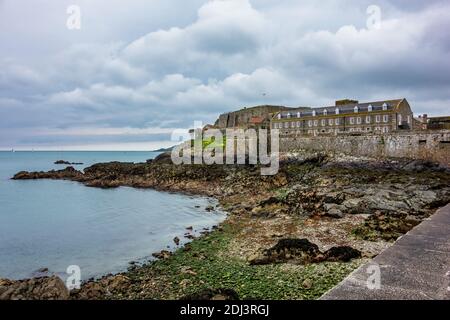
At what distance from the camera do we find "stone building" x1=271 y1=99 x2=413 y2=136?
45031 millimetres

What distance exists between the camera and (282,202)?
2206cm

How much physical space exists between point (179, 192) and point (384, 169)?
2208 cm

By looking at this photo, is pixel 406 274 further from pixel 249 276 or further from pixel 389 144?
pixel 389 144

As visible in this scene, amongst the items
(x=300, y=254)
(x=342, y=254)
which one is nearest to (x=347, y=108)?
(x=300, y=254)

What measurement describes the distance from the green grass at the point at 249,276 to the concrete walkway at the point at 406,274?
1.60 m

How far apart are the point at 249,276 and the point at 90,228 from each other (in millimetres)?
14905

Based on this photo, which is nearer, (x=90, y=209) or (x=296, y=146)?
(x=90, y=209)

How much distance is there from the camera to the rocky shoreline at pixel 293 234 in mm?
9467

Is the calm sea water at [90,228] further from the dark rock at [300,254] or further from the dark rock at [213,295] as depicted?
the dark rock at [213,295]

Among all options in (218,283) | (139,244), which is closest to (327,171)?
(139,244)

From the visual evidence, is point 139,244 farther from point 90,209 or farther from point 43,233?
point 90,209

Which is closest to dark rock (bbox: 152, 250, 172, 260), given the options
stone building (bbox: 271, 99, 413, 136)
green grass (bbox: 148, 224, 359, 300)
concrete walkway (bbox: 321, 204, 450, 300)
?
green grass (bbox: 148, 224, 359, 300)

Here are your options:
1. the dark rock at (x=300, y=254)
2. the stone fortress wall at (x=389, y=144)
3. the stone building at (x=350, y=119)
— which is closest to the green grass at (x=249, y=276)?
the dark rock at (x=300, y=254)

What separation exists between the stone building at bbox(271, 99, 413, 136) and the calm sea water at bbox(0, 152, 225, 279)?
27.3 m
